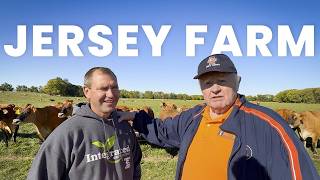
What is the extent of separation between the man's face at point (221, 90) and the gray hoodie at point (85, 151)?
3.03 feet

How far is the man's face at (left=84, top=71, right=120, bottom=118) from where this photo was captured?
11.1 feet

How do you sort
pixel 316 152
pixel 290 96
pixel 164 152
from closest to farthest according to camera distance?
pixel 164 152
pixel 316 152
pixel 290 96

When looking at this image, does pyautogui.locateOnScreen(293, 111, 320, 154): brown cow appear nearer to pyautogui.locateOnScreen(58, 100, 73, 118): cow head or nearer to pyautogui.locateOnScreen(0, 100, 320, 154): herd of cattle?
pyautogui.locateOnScreen(0, 100, 320, 154): herd of cattle

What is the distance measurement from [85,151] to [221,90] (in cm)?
128

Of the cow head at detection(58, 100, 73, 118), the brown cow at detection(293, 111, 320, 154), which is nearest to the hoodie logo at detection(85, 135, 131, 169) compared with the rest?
the cow head at detection(58, 100, 73, 118)

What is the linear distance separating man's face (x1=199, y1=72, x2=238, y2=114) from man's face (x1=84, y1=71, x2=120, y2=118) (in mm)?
849

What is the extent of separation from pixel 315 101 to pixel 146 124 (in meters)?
83.6

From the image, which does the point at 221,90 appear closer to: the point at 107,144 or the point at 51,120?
the point at 107,144

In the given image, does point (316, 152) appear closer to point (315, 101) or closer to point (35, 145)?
point (35, 145)

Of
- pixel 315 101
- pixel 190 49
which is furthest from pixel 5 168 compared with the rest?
pixel 315 101

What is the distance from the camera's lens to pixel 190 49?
1936 cm

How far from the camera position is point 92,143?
3.32 meters

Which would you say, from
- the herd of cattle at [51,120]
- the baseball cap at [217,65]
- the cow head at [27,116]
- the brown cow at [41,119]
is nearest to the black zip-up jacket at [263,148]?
the baseball cap at [217,65]

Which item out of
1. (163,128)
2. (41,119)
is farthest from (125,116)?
(41,119)
